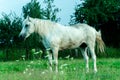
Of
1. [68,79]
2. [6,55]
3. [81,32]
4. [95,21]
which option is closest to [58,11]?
[95,21]

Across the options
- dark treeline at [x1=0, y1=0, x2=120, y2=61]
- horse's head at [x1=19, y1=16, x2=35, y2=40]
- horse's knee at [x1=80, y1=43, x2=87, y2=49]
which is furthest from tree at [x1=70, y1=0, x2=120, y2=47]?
horse's head at [x1=19, y1=16, x2=35, y2=40]

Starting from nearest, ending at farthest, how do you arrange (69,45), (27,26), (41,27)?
1. (41,27)
2. (27,26)
3. (69,45)

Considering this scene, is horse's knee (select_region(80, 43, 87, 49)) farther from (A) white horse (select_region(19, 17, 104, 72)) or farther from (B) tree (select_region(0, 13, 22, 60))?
(B) tree (select_region(0, 13, 22, 60))

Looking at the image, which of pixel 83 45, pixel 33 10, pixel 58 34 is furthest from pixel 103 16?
pixel 58 34

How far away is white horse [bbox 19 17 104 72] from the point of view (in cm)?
1730

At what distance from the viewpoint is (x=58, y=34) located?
1770 cm

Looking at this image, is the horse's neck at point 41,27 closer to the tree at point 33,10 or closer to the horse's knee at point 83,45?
the horse's knee at point 83,45

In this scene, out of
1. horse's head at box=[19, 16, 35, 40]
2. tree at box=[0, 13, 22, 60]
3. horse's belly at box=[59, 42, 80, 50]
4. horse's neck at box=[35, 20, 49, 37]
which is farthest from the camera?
tree at box=[0, 13, 22, 60]

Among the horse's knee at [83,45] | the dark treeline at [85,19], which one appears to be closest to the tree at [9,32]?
the dark treeline at [85,19]

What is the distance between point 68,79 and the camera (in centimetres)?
1040

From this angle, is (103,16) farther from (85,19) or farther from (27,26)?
(27,26)

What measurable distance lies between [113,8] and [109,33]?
3.49 meters

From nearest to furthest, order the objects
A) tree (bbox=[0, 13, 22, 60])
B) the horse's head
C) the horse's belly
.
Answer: the horse's head, the horse's belly, tree (bbox=[0, 13, 22, 60])

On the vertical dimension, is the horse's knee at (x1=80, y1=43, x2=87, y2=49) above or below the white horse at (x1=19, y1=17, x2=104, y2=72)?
below
